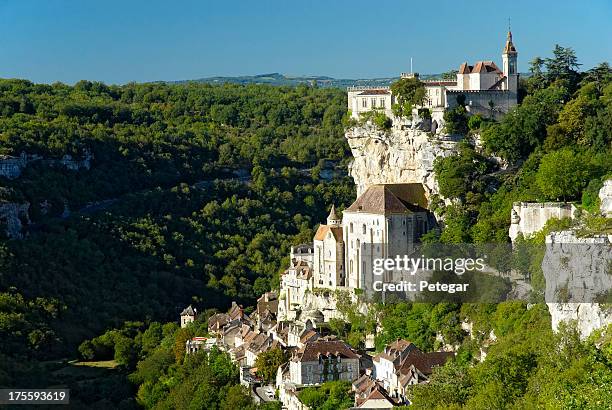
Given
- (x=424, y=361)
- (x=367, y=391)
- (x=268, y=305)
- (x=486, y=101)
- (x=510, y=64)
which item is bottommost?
(x=367, y=391)

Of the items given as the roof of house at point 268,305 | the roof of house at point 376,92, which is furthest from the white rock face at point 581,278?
the roof of house at point 268,305

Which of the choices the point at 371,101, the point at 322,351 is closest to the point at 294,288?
the point at 371,101

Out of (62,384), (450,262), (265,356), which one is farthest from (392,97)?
(62,384)

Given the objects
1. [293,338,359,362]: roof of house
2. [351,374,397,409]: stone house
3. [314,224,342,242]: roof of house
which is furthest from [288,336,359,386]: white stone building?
[314,224,342,242]: roof of house

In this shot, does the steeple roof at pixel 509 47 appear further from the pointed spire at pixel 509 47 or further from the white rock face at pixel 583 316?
the white rock face at pixel 583 316

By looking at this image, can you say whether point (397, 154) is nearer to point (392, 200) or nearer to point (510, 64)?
point (392, 200)

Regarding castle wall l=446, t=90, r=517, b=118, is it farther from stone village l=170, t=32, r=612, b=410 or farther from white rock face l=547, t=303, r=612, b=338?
white rock face l=547, t=303, r=612, b=338

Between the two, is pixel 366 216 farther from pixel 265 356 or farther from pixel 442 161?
pixel 265 356
